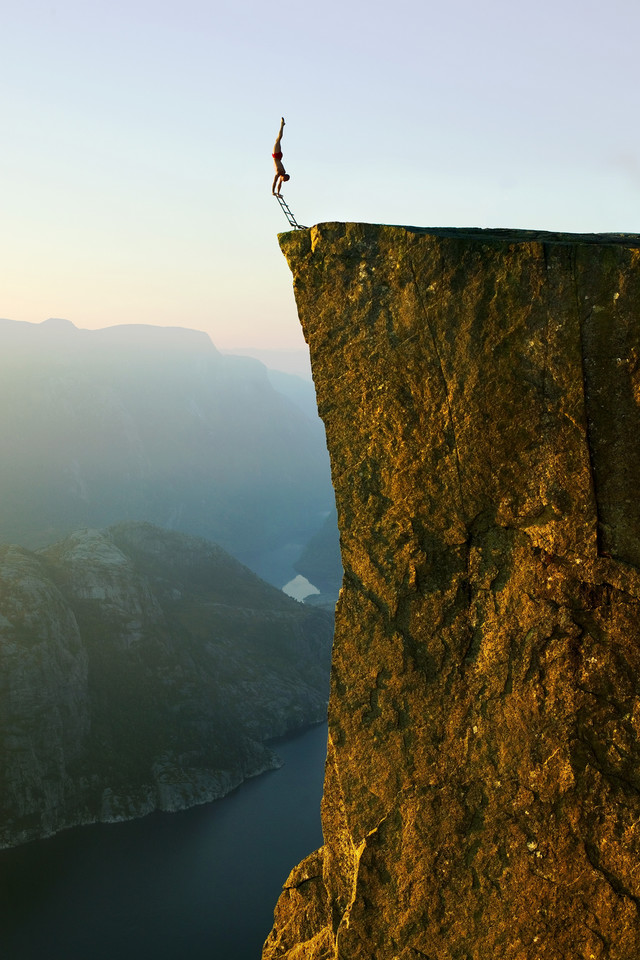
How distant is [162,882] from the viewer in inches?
3725

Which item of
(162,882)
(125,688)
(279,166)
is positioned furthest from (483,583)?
(125,688)

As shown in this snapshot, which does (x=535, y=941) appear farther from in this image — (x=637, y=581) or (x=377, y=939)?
(x=637, y=581)

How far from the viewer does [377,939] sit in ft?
36.3

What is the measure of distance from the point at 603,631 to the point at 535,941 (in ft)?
14.0

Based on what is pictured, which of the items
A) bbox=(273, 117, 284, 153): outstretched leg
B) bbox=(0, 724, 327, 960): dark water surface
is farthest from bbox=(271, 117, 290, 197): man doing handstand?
bbox=(0, 724, 327, 960): dark water surface

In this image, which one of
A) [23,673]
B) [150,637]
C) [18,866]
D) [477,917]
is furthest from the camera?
[150,637]

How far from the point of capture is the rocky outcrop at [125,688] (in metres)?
113

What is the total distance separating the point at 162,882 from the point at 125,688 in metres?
42.8

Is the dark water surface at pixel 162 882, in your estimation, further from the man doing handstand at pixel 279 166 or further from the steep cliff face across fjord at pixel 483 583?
the man doing handstand at pixel 279 166

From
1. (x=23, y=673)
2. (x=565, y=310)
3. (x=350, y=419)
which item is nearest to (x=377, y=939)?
(x=350, y=419)

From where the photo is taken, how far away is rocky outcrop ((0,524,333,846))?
371ft

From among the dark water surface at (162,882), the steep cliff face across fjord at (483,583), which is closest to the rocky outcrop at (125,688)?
the dark water surface at (162,882)

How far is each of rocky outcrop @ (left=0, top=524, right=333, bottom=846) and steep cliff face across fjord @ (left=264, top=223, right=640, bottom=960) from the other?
358 feet

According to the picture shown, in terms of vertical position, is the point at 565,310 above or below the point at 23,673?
above
